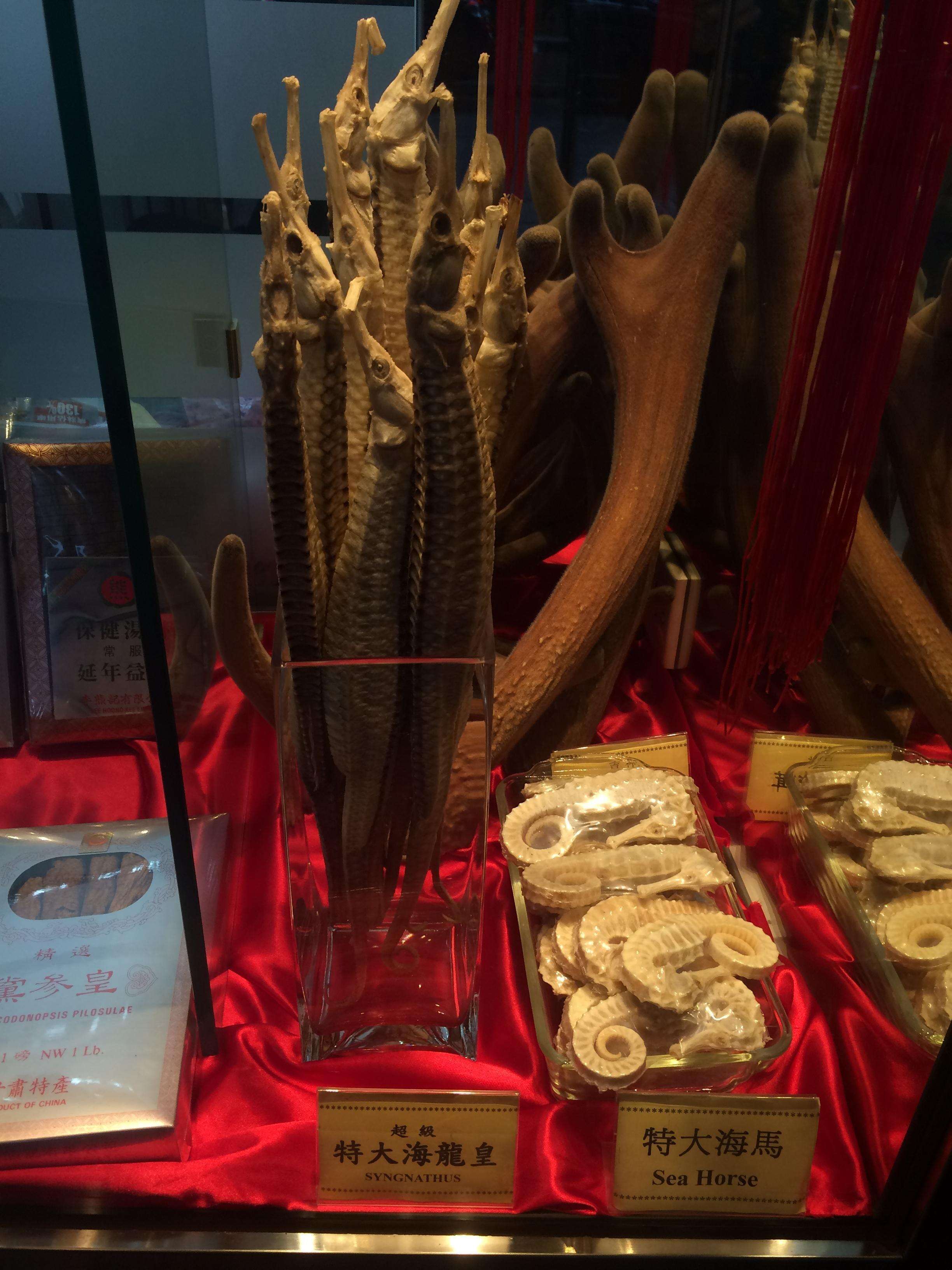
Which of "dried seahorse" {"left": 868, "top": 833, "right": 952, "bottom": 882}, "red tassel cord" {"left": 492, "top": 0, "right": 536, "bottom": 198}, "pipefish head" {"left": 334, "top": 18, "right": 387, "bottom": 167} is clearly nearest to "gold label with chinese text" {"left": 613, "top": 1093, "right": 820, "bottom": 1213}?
"dried seahorse" {"left": 868, "top": 833, "right": 952, "bottom": 882}

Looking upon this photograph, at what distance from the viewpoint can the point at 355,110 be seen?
476 millimetres

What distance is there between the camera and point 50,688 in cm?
88

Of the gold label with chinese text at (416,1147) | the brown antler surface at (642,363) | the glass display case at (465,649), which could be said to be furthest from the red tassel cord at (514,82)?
the gold label with chinese text at (416,1147)

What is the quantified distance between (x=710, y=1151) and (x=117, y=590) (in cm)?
69

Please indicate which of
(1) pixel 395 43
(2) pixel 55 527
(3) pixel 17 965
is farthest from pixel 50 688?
(1) pixel 395 43

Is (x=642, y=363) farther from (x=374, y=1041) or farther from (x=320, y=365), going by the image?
(x=374, y=1041)

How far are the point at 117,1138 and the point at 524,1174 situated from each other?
25 cm

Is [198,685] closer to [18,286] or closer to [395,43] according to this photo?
[18,286]

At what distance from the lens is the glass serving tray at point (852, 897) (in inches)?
23.3

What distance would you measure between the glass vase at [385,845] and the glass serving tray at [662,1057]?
50mm

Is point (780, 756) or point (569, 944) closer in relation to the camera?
point (569, 944)

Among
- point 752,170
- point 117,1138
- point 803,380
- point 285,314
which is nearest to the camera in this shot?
point 285,314

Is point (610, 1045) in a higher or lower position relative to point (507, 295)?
lower

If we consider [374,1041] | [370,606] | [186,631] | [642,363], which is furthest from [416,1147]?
[642,363]
